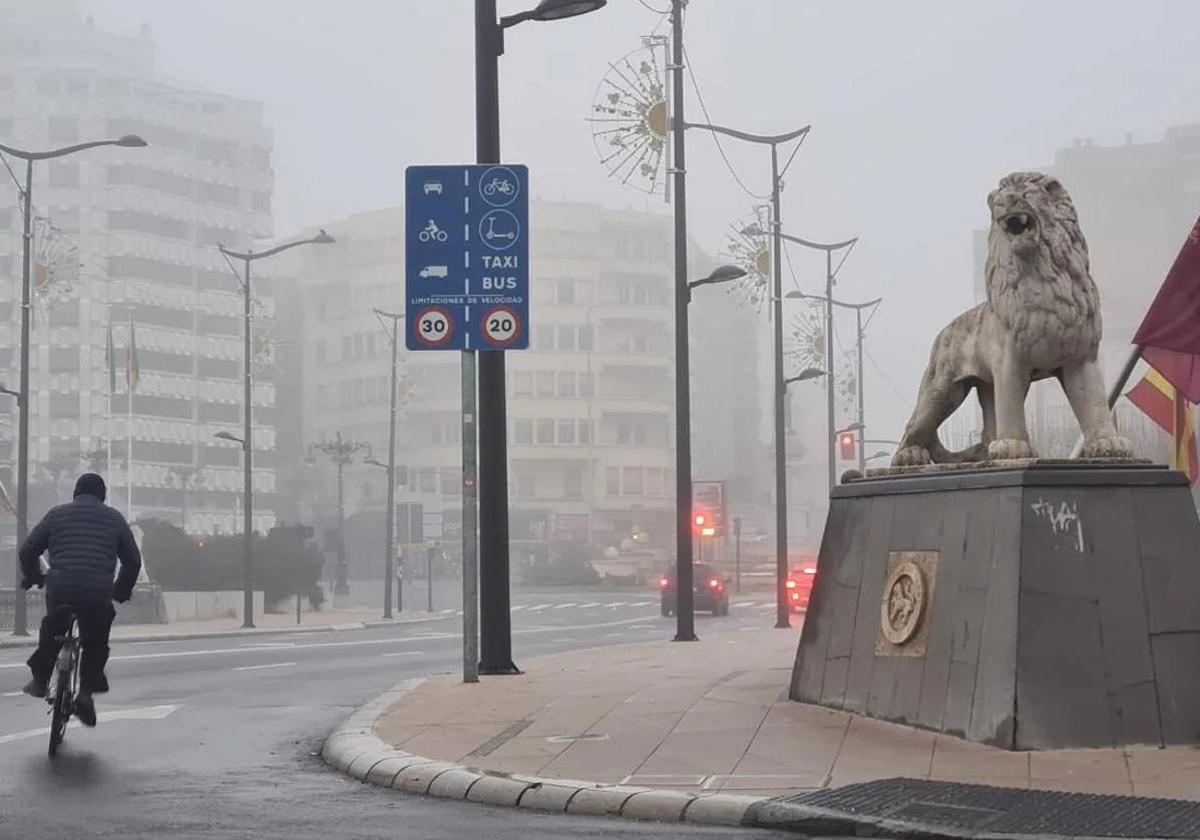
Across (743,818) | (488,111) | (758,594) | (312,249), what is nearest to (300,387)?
(312,249)

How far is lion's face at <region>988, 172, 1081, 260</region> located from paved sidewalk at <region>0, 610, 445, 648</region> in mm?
24186

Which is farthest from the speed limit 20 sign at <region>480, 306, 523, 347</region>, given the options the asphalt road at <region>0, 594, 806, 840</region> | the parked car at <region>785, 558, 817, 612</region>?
the parked car at <region>785, 558, 817, 612</region>

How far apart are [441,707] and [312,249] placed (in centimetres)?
9284

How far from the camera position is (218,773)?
10.4 metres

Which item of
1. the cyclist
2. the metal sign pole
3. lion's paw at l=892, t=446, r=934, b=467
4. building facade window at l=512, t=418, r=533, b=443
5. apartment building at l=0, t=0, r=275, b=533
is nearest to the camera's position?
the cyclist

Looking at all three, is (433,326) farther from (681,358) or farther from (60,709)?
(681,358)

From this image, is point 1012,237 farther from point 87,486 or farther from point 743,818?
point 87,486

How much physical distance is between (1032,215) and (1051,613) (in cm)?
242

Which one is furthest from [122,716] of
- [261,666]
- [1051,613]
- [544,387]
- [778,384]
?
[544,387]

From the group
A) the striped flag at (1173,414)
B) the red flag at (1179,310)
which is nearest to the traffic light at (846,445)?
the striped flag at (1173,414)

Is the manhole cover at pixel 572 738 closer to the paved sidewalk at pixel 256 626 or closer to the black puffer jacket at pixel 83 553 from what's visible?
the black puffer jacket at pixel 83 553

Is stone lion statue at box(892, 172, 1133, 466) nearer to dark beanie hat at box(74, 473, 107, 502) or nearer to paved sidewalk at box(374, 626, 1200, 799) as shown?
paved sidewalk at box(374, 626, 1200, 799)

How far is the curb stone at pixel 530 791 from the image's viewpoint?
8367 millimetres

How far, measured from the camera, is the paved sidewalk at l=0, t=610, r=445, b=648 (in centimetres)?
3784
